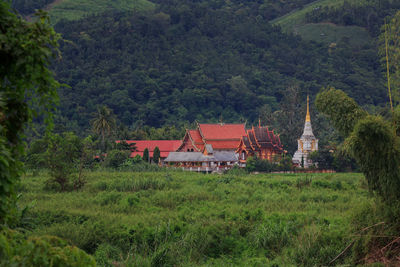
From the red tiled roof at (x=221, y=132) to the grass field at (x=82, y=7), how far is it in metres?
105

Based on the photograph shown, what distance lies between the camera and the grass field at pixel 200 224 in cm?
1504

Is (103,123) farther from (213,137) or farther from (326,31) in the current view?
(326,31)

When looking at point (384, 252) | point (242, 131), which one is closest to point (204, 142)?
point (242, 131)

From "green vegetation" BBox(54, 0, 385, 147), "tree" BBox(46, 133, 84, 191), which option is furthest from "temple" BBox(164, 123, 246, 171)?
"green vegetation" BBox(54, 0, 385, 147)

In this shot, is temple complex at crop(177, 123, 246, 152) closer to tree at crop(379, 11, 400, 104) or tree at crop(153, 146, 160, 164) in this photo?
tree at crop(153, 146, 160, 164)

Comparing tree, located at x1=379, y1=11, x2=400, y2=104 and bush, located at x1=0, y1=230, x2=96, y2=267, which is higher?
tree, located at x1=379, y1=11, x2=400, y2=104

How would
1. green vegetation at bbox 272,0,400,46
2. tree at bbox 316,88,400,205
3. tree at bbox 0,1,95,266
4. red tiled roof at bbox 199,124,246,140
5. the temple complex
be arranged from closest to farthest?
tree at bbox 0,1,95,266 → tree at bbox 316,88,400,205 → the temple complex → red tiled roof at bbox 199,124,246,140 → green vegetation at bbox 272,0,400,46

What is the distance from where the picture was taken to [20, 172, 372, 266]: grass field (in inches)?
592

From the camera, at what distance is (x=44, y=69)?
539cm

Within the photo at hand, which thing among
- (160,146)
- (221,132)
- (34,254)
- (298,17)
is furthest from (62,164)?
(298,17)

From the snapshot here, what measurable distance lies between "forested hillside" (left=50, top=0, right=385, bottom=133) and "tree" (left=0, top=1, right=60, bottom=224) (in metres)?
86.7

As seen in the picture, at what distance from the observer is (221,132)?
179ft

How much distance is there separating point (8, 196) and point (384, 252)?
10130mm

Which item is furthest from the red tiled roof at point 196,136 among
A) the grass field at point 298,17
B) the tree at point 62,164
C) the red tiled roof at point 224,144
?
the grass field at point 298,17
